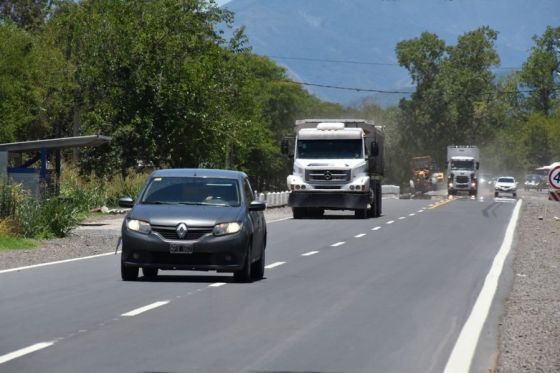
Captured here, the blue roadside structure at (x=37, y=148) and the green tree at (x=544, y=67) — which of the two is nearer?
the blue roadside structure at (x=37, y=148)

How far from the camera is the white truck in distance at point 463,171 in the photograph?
307 feet

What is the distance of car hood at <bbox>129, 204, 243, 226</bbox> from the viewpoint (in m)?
17.4

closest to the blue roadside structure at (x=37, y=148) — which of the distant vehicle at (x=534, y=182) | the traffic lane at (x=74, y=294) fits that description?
the traffic lane at (x=74, y=294)

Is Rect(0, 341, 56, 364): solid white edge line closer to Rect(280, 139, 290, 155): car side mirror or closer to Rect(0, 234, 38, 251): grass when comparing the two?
Rect(0, 234, 38, 251): grass

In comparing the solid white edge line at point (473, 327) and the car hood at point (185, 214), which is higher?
the car hood at point (185, 214)

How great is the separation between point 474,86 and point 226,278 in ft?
451

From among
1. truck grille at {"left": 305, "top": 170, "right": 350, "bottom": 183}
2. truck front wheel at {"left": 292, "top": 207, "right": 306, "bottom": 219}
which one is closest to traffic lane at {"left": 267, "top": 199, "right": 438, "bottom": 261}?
truck front wheel at {"left": 292, "top": 207, "right": 306, "bottom": 219}

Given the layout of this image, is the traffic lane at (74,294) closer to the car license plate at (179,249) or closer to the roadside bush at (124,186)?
the car license plate at (179,249)

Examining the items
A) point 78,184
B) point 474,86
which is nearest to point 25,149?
point 78,184

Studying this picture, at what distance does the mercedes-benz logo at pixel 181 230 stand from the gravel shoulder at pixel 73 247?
190 inches

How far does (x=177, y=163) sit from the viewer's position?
53.8 meters

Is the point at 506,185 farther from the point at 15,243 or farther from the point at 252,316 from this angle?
the point at 252,316

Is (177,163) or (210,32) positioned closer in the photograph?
(177,163)

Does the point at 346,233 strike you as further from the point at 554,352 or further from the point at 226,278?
the point at 554,352
